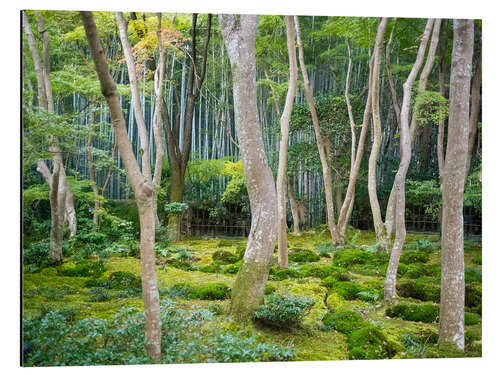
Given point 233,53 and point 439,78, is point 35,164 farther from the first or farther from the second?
point 439,78

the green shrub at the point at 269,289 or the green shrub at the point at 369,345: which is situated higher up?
the green shrub at the point at 269,289

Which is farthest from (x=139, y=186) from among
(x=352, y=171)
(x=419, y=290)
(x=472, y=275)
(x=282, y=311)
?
(x=472, y=275)

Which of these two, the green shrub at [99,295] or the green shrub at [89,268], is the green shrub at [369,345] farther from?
the green shrub at [89,268]

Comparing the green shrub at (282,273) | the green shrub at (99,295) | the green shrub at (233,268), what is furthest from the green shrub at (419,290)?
the green shrub at (99,295)

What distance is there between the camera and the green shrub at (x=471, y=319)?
4.35 m

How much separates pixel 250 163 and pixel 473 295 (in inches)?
101

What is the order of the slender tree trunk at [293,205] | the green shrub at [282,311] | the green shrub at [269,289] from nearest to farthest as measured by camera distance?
the green shrub at [282,311] < the green shrub at [269,289] < the slender tree trunk at [293,205]

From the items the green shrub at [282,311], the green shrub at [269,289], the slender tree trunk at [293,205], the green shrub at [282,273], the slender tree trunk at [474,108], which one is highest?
the slender tree trunk at [474,108]

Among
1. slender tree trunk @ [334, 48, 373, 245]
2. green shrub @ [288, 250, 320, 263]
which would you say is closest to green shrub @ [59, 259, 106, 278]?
green shrub @ [288, 250, 320, 263]

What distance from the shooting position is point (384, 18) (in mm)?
4660

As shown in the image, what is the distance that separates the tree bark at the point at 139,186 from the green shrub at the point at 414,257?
2624mm

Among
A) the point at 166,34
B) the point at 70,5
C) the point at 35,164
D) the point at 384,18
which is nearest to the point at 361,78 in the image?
the point at 384,18

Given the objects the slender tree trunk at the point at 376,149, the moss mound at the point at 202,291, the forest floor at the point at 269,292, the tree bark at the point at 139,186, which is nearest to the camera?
the tree bark at the point at 139,186

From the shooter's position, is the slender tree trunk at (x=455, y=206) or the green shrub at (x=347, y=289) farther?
the green shrub at (x=347, y=289)
